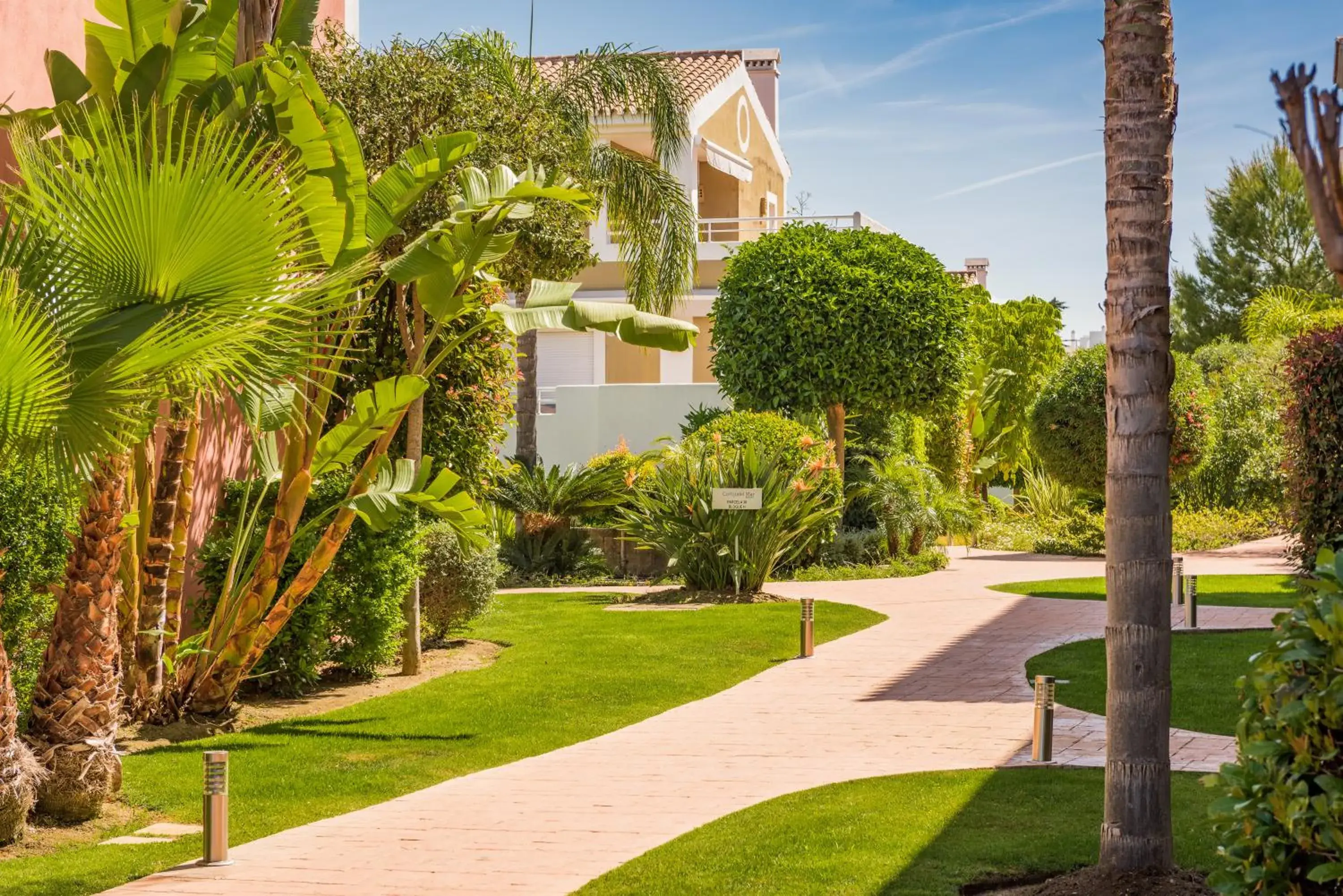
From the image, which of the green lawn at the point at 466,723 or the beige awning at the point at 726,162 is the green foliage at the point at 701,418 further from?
the beige awning at the point at 726,162

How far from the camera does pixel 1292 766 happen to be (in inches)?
151

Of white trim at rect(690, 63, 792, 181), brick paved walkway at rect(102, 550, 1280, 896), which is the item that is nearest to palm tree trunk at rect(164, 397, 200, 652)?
brick paved walkway at rect(102, 550, 1280, 896)

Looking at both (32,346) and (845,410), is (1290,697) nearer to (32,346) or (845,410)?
(32,346)

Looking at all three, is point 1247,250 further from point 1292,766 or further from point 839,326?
point 1292,766

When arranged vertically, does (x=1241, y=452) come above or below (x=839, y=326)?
below

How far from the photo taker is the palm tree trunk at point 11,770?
7461mm

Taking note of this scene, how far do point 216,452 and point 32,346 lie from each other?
716 cm

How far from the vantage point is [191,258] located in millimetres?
6727

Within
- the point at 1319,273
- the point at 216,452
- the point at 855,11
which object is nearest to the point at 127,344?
the point at 216,452

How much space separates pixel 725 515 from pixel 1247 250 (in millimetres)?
40685

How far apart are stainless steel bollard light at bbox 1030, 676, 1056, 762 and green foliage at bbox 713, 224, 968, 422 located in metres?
13.8

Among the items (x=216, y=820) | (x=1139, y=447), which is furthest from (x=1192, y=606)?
(x=216, y=820)

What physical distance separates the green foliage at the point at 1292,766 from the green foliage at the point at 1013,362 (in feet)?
109

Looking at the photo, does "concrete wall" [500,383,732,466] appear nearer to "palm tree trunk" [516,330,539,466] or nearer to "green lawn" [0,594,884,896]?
"palm tree trunk" [516,330,539,466]
